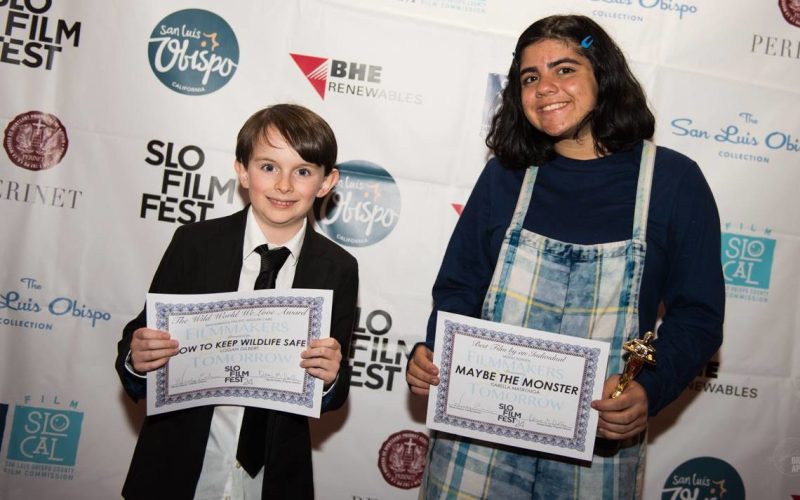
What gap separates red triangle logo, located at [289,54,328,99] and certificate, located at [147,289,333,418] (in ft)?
3.64

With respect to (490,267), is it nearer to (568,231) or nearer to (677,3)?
(568,231)

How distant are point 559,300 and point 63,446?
201 cm

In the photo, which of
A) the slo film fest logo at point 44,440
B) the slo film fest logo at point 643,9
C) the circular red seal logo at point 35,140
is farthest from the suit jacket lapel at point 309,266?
the slo film fest logo at point 643,9

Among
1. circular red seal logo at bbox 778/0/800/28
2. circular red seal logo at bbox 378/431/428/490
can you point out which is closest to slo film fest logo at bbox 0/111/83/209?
circular red seal logo at bbox 378/431/428/490

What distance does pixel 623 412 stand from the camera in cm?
142

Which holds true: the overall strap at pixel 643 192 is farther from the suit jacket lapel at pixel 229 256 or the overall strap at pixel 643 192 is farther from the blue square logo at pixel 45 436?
the blue square logo at pixel 45 436

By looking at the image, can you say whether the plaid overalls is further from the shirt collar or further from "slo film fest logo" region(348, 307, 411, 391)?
"slo film fest logo" region(348, 307, 411, 391)

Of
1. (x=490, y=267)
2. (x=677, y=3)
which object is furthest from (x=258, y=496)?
(x=677, y=3)

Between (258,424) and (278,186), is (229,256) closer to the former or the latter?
(278,186)

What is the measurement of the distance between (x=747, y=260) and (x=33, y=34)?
9.36ft

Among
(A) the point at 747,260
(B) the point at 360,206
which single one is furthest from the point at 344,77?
(A) the point at 747,260

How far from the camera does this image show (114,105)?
235 centimetres

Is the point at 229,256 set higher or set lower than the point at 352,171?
lower

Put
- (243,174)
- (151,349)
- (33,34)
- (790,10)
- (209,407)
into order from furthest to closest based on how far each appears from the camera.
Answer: (790,10)
(33,34)
(243,174)
(209,407)
(151,349)
